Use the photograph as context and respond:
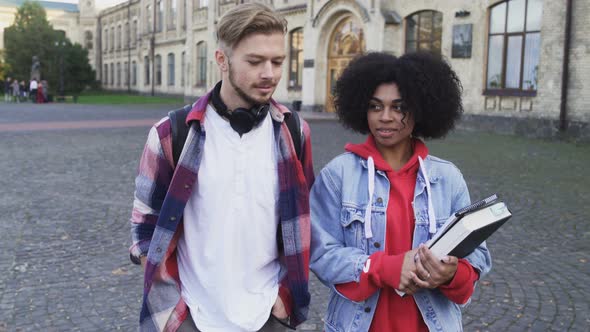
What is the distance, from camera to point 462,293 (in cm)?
202

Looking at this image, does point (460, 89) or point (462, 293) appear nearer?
point (462, 293)

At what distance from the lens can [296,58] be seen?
99.3ft

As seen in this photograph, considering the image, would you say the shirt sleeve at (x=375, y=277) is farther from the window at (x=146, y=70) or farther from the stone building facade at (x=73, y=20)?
the stone building facade at (x=73, y=20)

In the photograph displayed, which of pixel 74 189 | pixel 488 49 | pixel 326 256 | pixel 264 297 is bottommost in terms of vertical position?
pixel 74 189

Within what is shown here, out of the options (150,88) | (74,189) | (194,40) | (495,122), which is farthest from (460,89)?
(150,88)

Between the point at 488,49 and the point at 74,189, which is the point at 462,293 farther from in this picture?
the point at 488,49

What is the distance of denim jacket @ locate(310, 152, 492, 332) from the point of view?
2.13 meters

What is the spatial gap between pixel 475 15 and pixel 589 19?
166 inches

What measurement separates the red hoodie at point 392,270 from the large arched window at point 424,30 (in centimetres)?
2025

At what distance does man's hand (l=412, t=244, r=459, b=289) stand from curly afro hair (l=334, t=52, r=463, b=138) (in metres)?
0.62

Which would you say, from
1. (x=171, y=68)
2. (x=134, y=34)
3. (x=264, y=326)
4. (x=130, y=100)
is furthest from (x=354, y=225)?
(x=134, y=34)

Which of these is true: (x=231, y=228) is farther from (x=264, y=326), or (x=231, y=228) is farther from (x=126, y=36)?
(x=126, y=36)

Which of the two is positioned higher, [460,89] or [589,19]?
[589,19]

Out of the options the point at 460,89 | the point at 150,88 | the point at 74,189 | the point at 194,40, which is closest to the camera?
the point at 460,89
